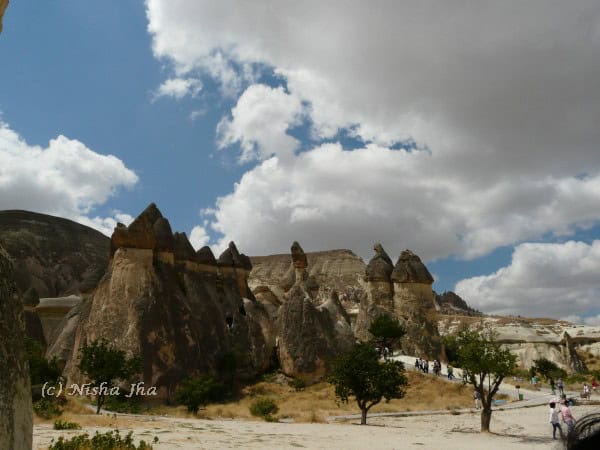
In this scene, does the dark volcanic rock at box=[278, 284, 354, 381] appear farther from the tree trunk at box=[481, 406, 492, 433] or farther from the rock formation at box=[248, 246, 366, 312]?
the rock formation at box=[248, 246, 366, 312]

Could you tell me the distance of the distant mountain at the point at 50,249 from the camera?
229 feet

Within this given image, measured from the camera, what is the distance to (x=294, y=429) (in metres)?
15.8

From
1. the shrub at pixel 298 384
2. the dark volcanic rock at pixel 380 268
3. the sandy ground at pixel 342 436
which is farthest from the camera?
the dark volcanic rock at pixel 380 268

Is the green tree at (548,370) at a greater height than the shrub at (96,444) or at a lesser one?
greater

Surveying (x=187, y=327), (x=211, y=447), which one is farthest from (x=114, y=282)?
(x=211, y=447)

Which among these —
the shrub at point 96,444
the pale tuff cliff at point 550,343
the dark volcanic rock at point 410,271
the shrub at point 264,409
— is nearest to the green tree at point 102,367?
the shrub at point 264,409

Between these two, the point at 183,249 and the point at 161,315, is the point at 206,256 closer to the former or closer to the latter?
the point at 183,249

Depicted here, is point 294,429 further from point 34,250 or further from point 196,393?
point 34,250

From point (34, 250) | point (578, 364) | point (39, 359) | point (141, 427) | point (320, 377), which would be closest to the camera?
point (141, 427)

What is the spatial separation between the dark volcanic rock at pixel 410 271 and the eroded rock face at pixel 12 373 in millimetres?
38062

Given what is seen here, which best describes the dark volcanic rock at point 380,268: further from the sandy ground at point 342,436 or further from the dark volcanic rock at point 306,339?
the sandy ground at point 342,436

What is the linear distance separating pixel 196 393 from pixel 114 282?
8.27 meters

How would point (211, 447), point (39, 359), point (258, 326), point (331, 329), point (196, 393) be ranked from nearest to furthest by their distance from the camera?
point (211, 447) < point (196, 393) < point (39, 359) < point (331, 329) < point (258, 326)

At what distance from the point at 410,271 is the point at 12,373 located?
127 feet
